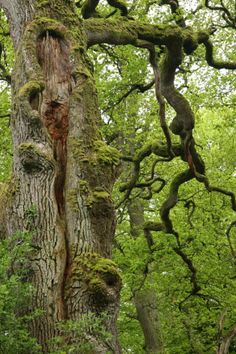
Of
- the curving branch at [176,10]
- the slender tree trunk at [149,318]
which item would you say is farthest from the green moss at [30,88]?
the slender tree trunk at [149,318]

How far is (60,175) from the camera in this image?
5.67 metres

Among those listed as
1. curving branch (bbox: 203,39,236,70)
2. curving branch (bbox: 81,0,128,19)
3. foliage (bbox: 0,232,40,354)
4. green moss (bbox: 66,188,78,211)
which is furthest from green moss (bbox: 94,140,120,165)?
curving branch (bbox: 203,39,236,70)

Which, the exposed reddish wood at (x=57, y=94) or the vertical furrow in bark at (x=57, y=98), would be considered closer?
the vertical furrow in bark at (x=57, y=98)

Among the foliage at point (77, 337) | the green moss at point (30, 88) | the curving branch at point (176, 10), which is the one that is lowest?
the foliage at point (77, 337)

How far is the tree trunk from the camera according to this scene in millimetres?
4812

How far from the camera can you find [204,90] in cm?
1505

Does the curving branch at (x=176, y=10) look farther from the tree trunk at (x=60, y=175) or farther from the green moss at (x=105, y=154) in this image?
the green moss at (x=105, y=154)

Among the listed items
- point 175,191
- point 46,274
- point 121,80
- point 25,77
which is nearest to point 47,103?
Result: point 25,77

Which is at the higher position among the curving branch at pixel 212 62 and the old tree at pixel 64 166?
the curving branch at pixel 212 62

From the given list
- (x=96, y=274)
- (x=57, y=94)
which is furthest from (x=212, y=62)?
(x=96, y=274)

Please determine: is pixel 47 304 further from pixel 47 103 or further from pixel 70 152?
pixel 47 103

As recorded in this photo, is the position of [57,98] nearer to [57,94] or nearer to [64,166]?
[57,94]

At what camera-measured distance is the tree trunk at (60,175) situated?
4.81m

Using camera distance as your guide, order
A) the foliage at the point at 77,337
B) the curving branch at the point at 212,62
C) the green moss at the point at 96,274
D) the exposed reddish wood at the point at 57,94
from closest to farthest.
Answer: the foliage at the point at 77,337 < the green moss at the point at 96,274 < the exposed reddish wood at the point at 57,94 < the curving branch at the point at 212,62
